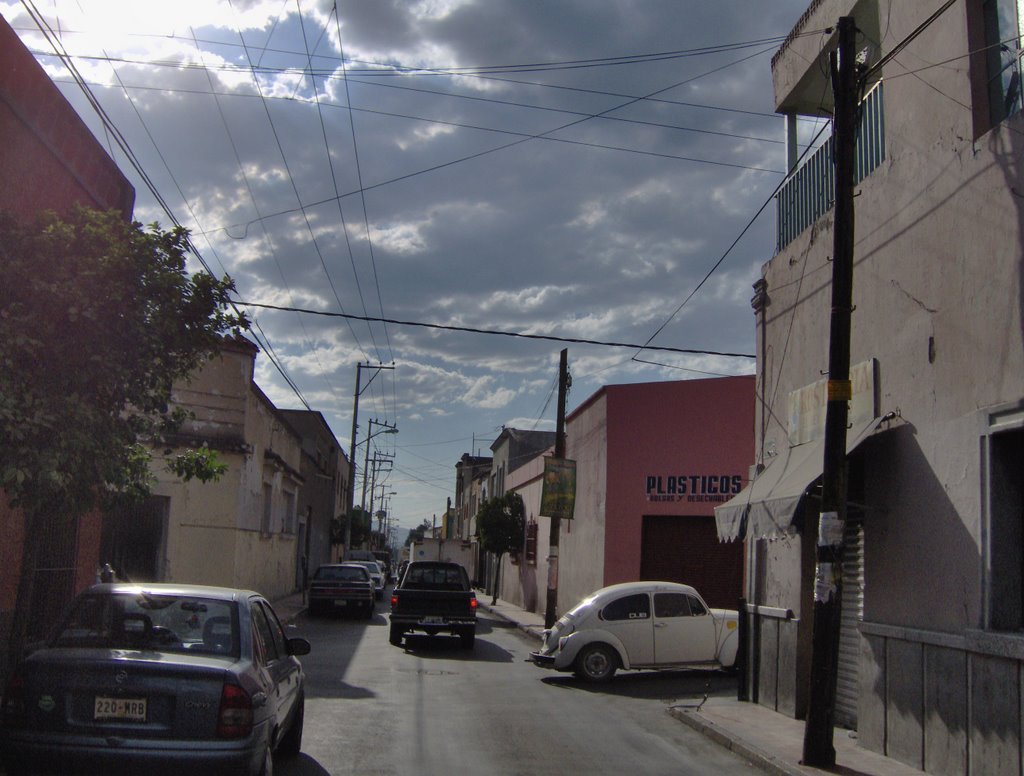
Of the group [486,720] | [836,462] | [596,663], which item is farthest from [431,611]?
Answer: [836,462]

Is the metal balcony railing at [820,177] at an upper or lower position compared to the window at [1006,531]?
upper

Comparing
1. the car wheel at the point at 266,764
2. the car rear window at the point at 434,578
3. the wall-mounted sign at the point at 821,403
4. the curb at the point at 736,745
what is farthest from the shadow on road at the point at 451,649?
the car wheel at the point at 266,764

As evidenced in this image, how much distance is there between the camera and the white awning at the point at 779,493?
10.2m

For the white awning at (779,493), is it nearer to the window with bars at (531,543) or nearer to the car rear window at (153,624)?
Result: the car rear window at (153,624)

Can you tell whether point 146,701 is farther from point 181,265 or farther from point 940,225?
point 940,225

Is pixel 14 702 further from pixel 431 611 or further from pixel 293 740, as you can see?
pixel 431 611

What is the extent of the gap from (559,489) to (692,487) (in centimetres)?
348

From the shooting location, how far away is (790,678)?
12258 millimetres

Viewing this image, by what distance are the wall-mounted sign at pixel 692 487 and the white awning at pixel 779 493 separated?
36.1ft

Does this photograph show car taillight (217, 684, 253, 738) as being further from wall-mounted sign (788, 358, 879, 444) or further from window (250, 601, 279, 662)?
wall-mounted sign (788, 358, 879, 444)

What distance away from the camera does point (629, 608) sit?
16266 millimetres

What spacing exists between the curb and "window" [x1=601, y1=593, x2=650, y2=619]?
301 cm

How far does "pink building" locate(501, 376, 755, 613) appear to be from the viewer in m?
24.2

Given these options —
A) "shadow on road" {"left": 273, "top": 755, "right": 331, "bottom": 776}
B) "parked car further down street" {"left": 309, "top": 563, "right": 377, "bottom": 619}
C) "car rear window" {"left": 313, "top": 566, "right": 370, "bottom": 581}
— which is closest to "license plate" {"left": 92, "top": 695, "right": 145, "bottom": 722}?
"shadow on road" {"left": 273, "top": 755, "right": 331, "bottom": 776}
